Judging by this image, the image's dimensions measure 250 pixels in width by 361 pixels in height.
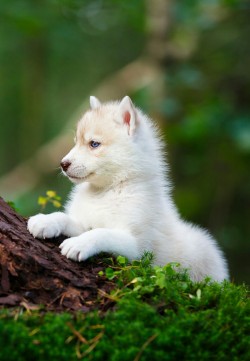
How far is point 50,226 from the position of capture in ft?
10.6

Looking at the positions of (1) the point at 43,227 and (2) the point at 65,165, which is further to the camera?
(2) the point at 65,165

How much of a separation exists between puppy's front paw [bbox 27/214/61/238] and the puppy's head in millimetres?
618

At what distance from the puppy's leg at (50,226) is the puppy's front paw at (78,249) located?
0.51ft

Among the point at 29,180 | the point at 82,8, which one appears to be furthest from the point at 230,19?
the point at 29,180

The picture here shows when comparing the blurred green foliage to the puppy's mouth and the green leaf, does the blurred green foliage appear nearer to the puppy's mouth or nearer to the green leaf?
the puppy's mouth

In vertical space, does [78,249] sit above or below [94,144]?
Answer: below

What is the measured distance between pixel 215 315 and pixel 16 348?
36.8 inches

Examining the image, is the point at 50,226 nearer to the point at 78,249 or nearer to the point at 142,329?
the point at 78,249

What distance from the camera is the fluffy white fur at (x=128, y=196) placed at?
3.60 metres

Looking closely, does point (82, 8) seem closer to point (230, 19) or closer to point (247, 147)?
point (230, 19)

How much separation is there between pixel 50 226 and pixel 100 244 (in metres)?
0.31

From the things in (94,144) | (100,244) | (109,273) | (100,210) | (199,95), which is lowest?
(109,273)

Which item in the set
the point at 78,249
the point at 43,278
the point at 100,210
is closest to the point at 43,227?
the point at 78,249

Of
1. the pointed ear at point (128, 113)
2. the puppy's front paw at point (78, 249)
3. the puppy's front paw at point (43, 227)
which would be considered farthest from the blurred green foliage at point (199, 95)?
the puppy's front paw at point (78, 249)
